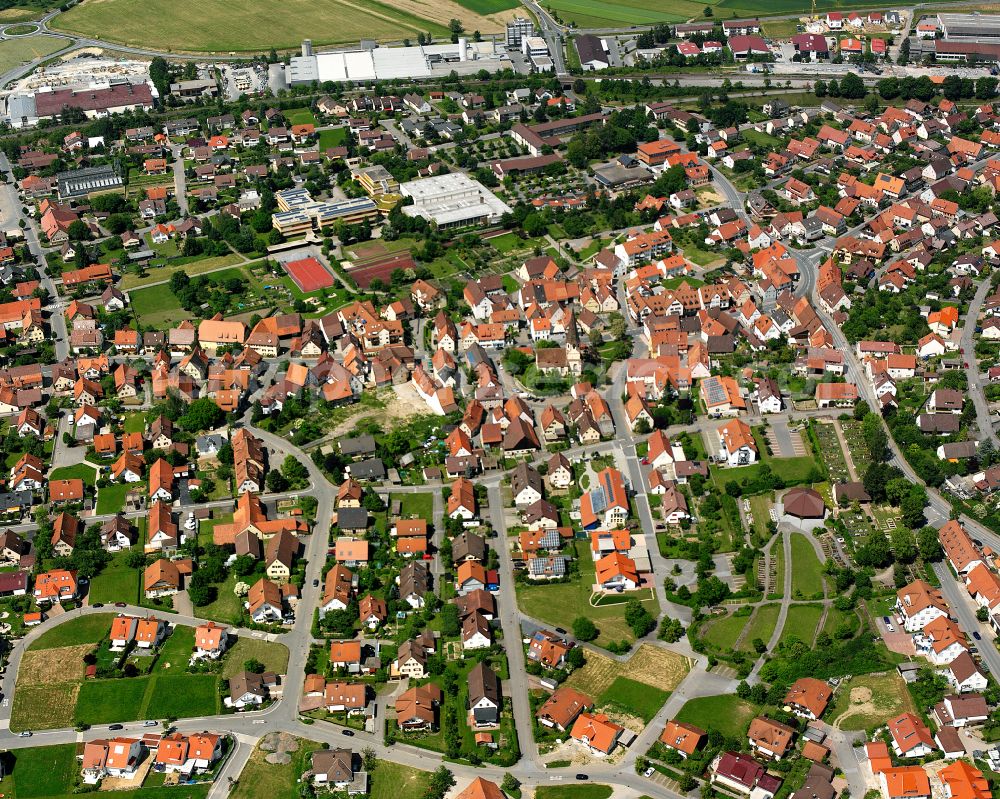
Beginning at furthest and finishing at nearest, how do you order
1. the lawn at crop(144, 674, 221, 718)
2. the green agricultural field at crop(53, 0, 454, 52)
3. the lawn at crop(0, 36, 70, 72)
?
the green agricultural field at crop(53, 0, 454, 52) < the lawn at crop(0, 36, 70, 72) < the lawn at crop(144, 674, 221, 718)

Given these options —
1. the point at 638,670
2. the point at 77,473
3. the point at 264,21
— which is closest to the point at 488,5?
the point at 264,21

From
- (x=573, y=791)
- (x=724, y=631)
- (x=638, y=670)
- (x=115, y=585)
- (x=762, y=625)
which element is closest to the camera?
→ (x=573, y=791)

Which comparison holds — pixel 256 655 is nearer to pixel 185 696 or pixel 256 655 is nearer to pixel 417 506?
pixel 185 696

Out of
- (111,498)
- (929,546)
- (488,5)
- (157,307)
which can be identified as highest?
(488,5)

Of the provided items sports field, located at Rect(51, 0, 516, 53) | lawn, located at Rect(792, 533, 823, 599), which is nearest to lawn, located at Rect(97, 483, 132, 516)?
lawn, located at Rect(792, 533, 823, 599)

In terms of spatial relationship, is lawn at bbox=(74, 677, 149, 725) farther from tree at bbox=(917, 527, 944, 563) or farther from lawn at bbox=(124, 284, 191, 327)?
tree at bbox=(917, 527, 944, 563)

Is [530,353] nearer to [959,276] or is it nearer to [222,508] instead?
[222,508]

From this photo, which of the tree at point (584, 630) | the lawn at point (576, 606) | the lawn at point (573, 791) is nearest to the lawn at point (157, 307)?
the lawn at point (576, 606)
